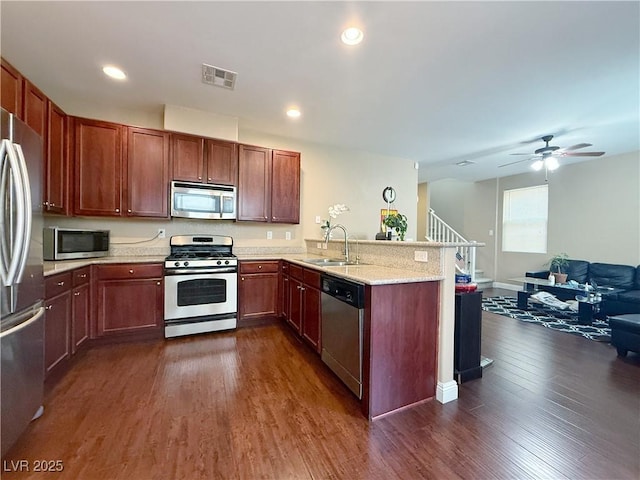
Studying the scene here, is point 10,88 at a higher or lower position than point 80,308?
higher

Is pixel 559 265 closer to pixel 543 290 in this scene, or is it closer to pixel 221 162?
pixel 543 290

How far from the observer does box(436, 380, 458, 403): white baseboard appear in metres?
2.02

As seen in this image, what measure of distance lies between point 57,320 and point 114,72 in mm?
2356

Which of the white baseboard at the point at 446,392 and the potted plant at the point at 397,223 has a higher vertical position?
the potted plant at the point at 397,223

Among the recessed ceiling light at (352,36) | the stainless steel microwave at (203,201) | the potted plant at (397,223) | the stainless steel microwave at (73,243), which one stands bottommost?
the stainless steel microwave at (73,243)

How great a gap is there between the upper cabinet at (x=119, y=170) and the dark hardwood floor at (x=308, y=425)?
1635mm

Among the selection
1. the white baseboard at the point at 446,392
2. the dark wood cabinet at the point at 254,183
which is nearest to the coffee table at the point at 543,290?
the white baseboard at the point at 446,392

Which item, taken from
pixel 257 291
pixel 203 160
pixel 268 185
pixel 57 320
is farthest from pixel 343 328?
pixel 203 160

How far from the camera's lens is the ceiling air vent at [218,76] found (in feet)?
8.42

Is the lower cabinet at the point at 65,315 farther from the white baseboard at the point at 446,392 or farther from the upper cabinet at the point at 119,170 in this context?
the white baseboard at the point at 446,392

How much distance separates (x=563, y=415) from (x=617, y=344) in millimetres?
1708

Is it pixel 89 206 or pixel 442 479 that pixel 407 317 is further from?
pixel 89 206

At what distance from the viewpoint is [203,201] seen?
3500mm

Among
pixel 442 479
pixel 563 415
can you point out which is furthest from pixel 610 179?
pixel 442 479
